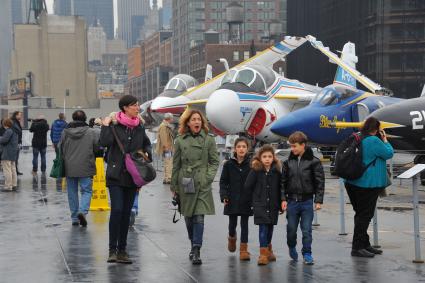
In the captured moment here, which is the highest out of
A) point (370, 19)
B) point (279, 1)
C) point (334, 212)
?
point (279, 1)

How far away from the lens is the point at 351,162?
9773 millimetres

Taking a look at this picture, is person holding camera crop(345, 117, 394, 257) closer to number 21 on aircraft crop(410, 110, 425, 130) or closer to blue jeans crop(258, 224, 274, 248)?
blue jeans crop(258, 224, 274, 248)

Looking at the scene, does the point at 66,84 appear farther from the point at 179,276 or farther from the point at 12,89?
the point at 179,276

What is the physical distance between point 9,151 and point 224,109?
731 cm

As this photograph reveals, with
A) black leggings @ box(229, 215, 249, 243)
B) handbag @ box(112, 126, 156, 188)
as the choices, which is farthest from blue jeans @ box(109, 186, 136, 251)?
black leggings @ box(229, 215, 249, 243)

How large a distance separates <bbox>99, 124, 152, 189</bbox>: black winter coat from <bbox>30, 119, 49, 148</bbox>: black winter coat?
14.5 meters

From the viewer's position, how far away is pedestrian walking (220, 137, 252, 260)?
9.52 metres

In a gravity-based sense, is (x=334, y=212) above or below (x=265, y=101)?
below

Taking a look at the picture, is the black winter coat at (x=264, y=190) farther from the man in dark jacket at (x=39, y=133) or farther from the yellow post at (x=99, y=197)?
the man in dark jacket at (x=39, y=133)

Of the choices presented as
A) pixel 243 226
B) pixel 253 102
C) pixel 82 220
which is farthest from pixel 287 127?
pixel 243 226

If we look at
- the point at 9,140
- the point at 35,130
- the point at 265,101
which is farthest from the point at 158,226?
the point at 265,101

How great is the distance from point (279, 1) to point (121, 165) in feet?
577

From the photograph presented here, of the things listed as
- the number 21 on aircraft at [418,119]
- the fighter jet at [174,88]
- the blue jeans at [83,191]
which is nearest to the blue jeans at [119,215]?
the blue jeans at [83,191]

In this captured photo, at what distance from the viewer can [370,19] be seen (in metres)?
65.9
